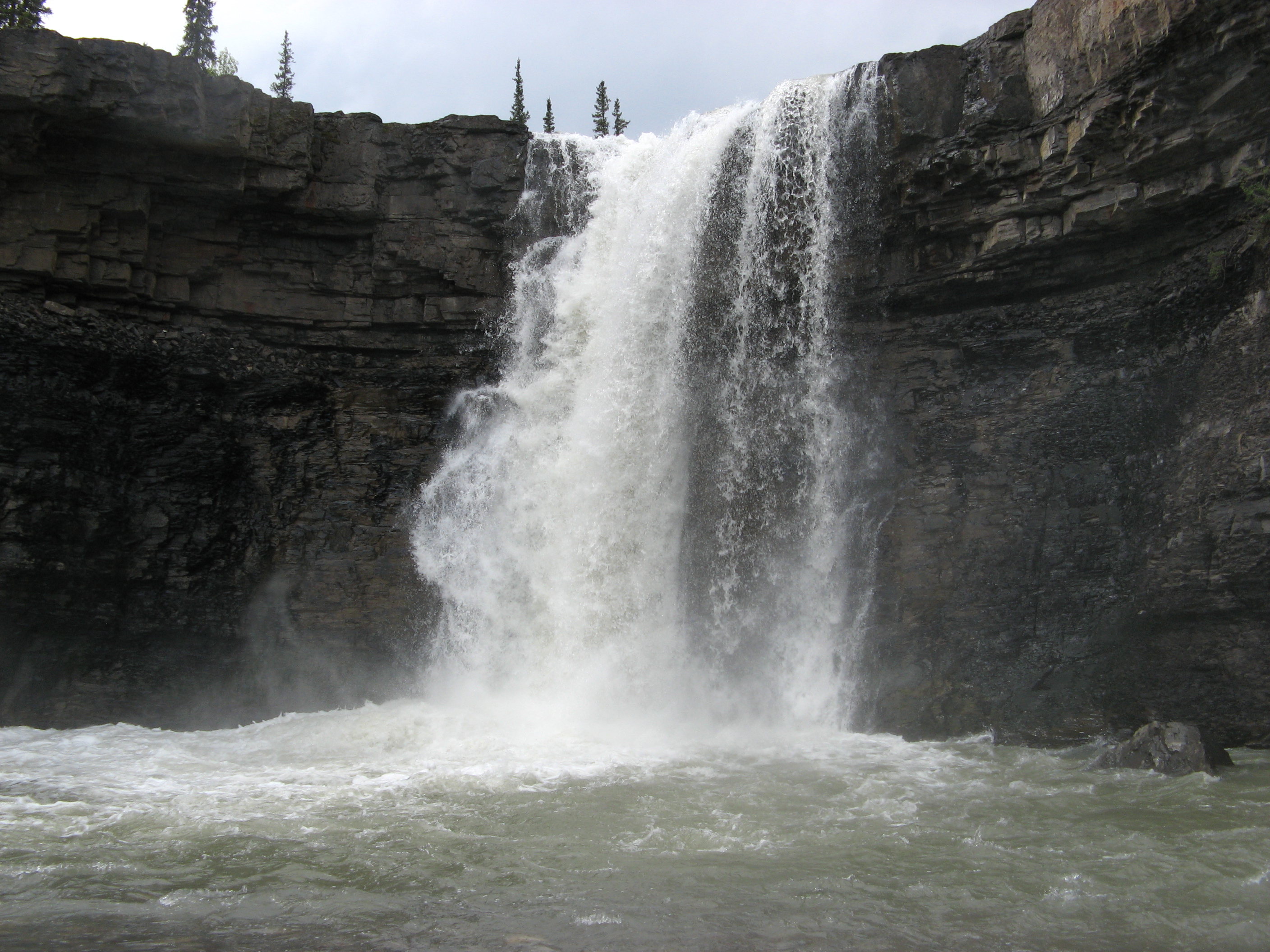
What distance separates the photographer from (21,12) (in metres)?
23.0

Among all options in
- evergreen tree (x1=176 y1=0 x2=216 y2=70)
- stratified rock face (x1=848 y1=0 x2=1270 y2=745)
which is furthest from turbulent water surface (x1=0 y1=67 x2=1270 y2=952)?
evergreen tree (x1=176 y1=0 x2=216 y2=70)

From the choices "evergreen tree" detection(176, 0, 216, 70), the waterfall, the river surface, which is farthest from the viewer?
"evergreen tree" detection(176, 0, 216, 70)

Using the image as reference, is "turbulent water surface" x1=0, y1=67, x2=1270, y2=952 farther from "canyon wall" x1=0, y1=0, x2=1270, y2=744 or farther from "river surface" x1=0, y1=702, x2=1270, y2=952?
"canyon wall" x1=0, y1=0, x2=1270, y2=744

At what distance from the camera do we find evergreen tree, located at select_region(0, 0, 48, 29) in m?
22.4

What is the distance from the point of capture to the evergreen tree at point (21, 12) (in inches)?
882

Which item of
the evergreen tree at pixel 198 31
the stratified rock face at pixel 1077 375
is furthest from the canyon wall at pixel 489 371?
the evergreen tree at pixel 198 31

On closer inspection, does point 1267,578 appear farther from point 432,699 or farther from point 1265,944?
point 432,699

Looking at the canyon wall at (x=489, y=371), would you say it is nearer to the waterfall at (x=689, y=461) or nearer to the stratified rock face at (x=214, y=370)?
the stratified rock face at (x=214, y=370)

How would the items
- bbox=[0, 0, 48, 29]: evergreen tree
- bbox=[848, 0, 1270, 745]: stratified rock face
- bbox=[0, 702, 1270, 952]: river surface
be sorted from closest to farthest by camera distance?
bbox=[0, 702, 1270, 952]: river surface < bbox=[848, 0, 1270, 745]: stratified rock face < bbox=[0, 0, 48, 29]: evergreen tree

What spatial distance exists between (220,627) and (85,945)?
10.3 m

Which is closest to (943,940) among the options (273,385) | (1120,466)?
(1120,466)

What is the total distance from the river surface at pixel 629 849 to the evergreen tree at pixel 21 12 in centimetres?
1885

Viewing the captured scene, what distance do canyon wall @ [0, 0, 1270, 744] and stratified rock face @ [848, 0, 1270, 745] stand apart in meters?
0.04

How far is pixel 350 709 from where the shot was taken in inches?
616
